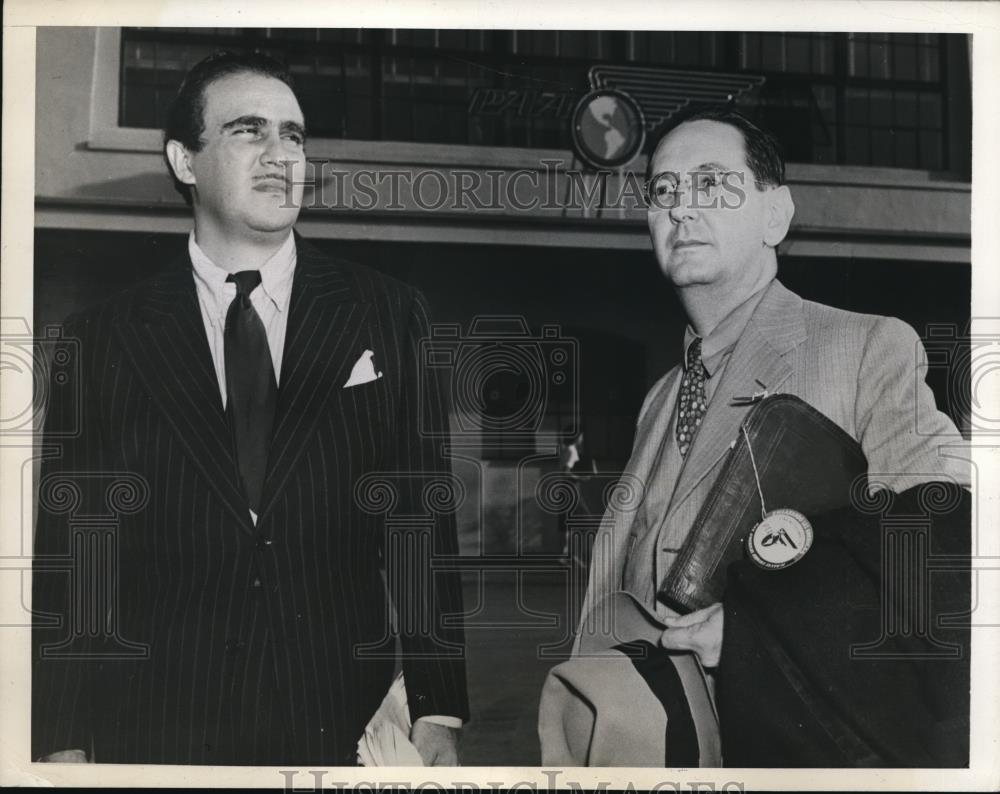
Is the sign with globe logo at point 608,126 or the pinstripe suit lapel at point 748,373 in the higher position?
the sign with globe logo at point 608,126

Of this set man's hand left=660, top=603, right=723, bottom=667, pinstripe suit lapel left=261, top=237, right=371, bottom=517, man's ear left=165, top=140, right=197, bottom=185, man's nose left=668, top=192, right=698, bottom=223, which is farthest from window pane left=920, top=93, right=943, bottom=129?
man's ear left=165, top=140, right=197, bottom=185

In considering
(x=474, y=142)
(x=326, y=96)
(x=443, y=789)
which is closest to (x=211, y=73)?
(x=326, y=96)

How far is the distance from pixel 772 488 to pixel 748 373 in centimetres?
49

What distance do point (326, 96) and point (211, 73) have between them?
0.49 metres

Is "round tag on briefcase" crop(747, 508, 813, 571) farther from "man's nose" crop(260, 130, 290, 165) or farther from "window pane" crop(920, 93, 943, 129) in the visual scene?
"man's nose" crop(260, 130, 290, 165)

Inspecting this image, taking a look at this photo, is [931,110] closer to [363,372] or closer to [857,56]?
Answer: [857,56]

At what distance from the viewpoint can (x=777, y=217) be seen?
466 cm

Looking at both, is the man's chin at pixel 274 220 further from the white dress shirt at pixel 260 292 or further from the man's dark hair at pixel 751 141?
the man's dark hair at pixel 751 141

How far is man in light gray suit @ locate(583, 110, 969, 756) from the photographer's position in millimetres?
4508

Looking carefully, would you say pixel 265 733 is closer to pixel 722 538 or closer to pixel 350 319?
pixel 350 319

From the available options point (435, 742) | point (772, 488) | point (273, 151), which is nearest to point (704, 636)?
point (772, 488)

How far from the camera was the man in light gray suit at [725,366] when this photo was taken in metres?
4.51

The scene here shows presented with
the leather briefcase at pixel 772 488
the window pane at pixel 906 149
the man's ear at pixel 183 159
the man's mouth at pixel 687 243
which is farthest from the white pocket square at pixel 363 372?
the window pane at pixel 906 149

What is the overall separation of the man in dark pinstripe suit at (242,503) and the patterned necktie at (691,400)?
101 centimetres
